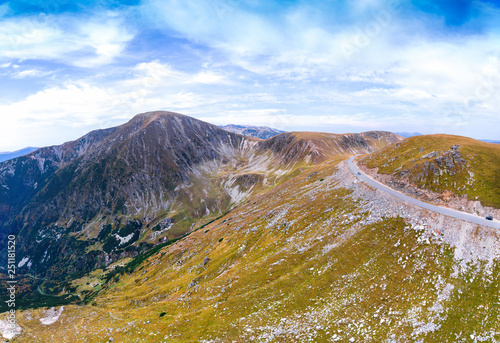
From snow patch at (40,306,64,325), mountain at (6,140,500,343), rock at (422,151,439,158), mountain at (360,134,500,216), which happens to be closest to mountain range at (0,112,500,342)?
mountain at (6,140,500,343)

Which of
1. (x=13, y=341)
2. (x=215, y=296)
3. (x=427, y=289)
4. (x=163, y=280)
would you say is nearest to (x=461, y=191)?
(x=427, y=289)

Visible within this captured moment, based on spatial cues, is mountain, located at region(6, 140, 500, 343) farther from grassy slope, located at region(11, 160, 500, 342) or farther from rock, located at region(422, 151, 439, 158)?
rock, located at region(422, 151, 439, 158)

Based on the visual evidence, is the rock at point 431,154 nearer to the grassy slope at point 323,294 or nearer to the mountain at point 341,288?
the mountain at point 341,288

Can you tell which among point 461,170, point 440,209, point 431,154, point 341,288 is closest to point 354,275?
point 341,288

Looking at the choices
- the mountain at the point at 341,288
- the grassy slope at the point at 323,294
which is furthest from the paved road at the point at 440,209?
the grassy slope at the point at 323,294

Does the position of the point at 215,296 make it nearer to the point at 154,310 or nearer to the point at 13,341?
the point at 154,310

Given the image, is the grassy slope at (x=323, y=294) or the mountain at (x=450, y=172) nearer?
the grassy slope at (x=323, y=294)
